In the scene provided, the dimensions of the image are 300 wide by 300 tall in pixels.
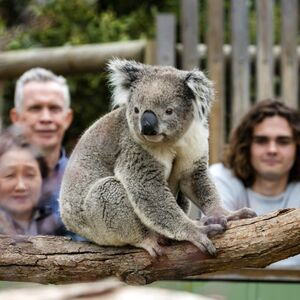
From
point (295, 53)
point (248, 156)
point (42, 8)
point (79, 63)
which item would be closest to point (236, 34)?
point (295, 53)

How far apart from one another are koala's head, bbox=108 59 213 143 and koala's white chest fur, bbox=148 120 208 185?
0.10 ft

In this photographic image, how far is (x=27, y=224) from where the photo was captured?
3.32 meters

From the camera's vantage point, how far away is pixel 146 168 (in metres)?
2.95

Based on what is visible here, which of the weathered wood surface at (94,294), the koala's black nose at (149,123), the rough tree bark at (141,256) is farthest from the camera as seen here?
the koala's black nose at (149,123)

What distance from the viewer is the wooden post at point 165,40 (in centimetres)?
516

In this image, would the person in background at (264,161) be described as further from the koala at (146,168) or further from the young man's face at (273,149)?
the koala at (146,168)

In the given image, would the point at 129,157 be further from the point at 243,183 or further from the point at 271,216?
the point at 243,183

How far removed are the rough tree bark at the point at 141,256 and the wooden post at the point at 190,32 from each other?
8.10 ft

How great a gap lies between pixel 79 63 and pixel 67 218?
2318 millimetres

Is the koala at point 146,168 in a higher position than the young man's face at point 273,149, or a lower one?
lower

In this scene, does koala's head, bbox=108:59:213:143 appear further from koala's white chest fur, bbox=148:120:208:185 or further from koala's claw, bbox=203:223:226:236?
koala's claw, bbox=203:223:226:236

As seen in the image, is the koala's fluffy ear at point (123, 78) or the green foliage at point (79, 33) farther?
the green foliage at point (79, 33)

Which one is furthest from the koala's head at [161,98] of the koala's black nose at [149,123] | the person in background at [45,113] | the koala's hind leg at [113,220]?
the person in background at [45,113]

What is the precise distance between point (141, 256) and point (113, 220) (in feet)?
0.61
